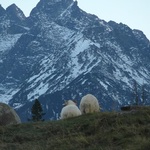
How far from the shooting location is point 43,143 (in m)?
15.0

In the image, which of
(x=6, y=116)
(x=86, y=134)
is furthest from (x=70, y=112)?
(x=86, y=134)

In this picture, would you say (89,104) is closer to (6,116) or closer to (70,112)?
(70,112)

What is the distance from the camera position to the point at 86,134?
15.7 metres

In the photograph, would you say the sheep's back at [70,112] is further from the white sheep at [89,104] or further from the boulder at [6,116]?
the boulder at [6,116]

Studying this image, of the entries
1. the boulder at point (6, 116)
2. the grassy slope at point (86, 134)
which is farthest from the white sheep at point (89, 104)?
the grassy slope at point (86, 134)

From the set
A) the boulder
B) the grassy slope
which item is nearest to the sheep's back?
the boulder

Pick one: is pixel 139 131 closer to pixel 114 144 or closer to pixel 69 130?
pixel 114 144

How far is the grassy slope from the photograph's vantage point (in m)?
13.7

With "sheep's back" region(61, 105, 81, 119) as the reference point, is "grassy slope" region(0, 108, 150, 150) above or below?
below

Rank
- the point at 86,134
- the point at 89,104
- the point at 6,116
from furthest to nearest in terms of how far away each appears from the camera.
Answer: the point at 6,116 → the point at 89,104 → the point at 86,134

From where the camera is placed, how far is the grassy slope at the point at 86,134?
540 inches

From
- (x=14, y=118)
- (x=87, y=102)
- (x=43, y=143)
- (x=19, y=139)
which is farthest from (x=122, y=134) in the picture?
(x=14, y=118)

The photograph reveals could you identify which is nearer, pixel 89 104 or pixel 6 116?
pixel 89 104

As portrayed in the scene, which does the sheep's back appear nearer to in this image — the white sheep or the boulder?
the white sheep
